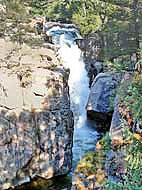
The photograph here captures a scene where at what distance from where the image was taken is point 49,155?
11805 millimetres

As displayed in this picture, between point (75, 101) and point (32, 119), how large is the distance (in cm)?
517

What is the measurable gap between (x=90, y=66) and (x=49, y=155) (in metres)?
6.93

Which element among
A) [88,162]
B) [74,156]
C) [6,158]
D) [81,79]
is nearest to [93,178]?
[88,162]

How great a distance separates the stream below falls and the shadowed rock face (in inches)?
11.7

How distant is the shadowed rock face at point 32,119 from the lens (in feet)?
36.5

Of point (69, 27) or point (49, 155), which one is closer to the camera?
point (49, 155)

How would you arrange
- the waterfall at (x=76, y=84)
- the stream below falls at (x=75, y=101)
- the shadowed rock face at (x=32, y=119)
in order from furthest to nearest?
the waterfall at (x=76, y=84), the stream below falls at (x=75, y=101), the shadowed rock face at (x=32, y=119)

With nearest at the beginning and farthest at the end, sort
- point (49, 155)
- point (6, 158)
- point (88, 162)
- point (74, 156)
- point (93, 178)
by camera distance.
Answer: point (93, 178) < point (88, 162) < point (6, 158) < point (49, 155) < point (74, 156)

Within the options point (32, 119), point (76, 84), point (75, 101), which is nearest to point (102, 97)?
point (75, 101)

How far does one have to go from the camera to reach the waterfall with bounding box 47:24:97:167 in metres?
13.7

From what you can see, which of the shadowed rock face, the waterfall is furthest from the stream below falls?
the shadowed rock face

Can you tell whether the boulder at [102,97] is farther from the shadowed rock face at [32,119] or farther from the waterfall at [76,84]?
the shadowed rock face at [32,119]

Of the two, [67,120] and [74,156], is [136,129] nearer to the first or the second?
[67,120]

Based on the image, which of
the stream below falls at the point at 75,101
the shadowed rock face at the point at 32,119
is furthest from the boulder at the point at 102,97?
the shadowed rock face at the point at 32,119
